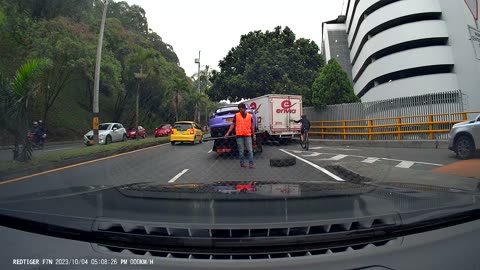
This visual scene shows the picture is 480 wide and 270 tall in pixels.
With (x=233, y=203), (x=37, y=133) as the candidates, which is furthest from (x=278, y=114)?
(x=233, y=203)

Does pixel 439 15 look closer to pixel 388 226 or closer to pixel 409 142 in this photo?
pixel 409 142

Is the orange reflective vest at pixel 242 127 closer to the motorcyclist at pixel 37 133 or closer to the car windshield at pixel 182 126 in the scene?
the motorcyclist at pixel 37 133

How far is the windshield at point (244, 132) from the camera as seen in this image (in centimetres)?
174

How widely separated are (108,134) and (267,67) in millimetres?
14037

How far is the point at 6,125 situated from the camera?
899 cm

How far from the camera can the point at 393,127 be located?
15.8 metres

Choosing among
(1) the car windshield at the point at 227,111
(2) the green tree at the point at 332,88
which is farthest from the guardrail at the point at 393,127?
(1) the car windshield at the point at 227,111

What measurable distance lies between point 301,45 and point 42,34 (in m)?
20.7

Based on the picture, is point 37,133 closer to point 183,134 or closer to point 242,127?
point 242,127

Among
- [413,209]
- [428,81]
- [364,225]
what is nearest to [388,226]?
[364,225]

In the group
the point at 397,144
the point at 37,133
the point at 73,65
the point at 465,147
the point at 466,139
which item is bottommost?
the point at 397,144

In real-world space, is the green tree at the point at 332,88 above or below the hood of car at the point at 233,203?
above

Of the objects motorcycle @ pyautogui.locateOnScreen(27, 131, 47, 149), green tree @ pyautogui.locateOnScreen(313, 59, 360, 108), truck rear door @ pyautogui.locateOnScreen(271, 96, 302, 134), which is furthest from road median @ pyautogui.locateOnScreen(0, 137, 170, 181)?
green tree @ pyautogui.locateOnScreen(313, 59, 360, 108)

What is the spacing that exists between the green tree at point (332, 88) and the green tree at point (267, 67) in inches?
141
